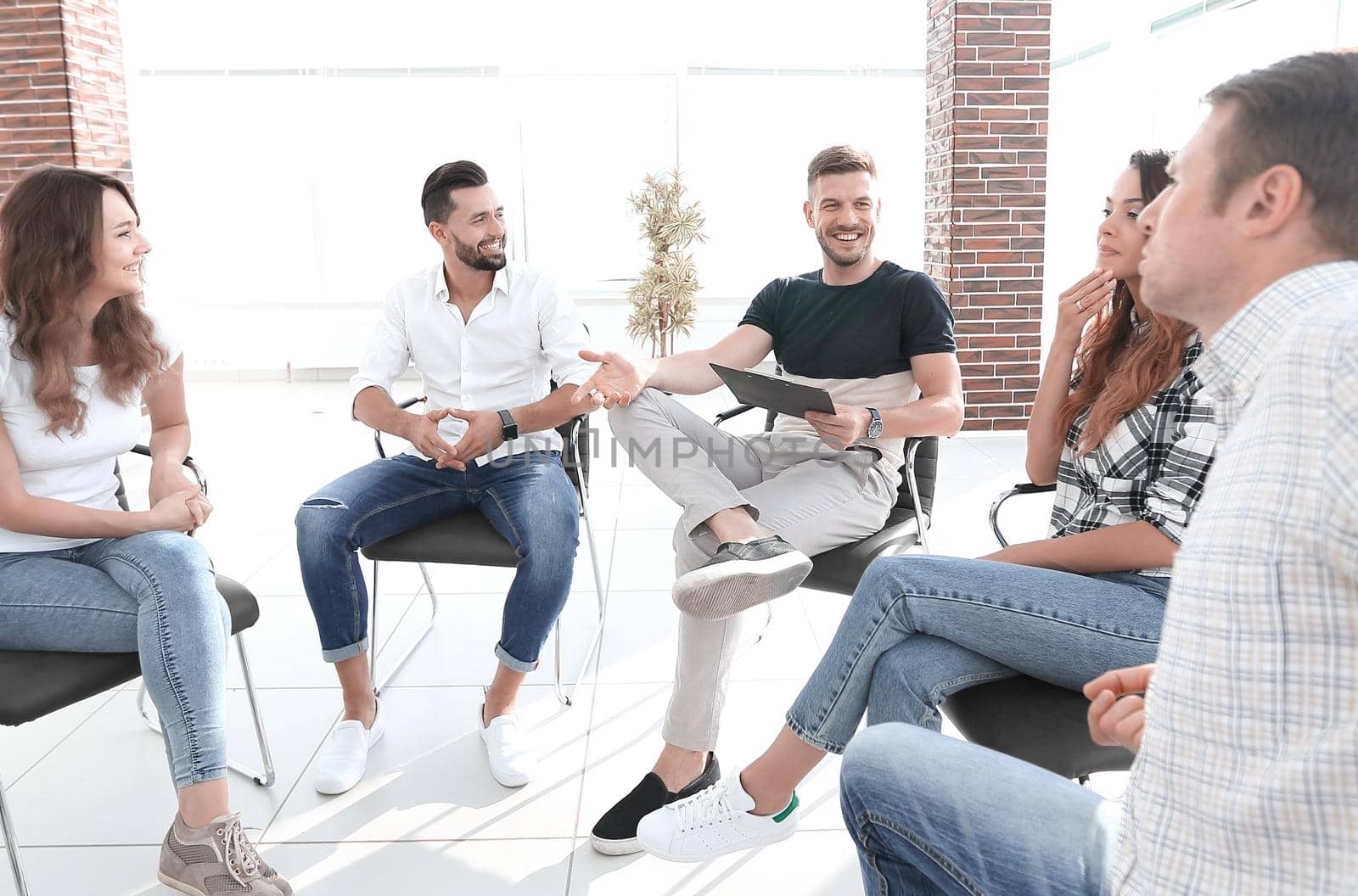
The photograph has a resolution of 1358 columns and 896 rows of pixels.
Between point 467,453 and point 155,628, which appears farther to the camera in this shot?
point 467,453

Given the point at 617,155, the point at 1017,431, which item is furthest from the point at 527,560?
the point at 617,155

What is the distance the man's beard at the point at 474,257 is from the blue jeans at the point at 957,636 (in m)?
1.55

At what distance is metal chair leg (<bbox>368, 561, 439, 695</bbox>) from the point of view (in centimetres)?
271

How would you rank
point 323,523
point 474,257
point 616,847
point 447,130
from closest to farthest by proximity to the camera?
point 616,847 → point 323,523 → point 474,257 → point 447,130

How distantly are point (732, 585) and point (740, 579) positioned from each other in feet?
0.07

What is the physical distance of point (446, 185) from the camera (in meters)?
2.85

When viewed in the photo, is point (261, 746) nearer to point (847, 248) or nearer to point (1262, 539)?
point (847, 248)

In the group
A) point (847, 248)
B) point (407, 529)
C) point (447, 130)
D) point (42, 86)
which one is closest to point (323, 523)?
point (407, 529)

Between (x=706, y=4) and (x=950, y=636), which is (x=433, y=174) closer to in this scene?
(x=950, y=636)

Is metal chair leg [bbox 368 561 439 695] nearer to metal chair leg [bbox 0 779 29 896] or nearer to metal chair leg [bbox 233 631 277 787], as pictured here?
metal chair leg [bbox 233 631 277 787]

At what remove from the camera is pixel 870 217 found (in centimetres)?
261

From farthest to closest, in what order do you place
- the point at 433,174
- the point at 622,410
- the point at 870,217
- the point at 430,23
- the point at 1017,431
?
the point at 430,23
the point at 1017,431
the point at 433,174
the point at 870,217
the point at 622,410

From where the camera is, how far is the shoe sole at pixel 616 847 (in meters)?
2.04

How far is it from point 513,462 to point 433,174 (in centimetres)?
85
